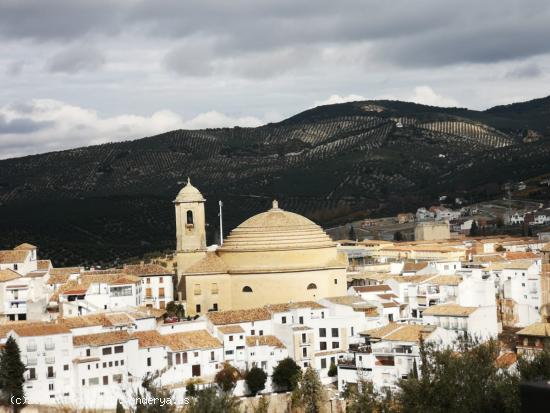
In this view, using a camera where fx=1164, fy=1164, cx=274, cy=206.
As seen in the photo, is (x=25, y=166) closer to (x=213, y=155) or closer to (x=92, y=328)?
(x=213, y=155)

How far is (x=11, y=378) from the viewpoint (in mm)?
45438

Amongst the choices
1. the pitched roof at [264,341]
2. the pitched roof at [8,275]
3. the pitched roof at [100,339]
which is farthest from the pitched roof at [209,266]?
the pitched roof at [100,339]

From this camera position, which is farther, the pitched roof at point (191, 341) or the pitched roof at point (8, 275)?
the pitched roof at point (8, 275)

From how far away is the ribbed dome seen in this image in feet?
199

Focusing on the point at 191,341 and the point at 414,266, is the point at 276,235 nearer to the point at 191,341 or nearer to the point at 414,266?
the point at 191,341

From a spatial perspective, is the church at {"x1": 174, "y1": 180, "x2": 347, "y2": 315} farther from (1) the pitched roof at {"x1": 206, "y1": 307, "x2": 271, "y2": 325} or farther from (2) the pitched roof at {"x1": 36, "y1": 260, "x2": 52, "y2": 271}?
(2) the pitched roof at {"x1": 36, "y1": 260, "x2": 52, "y2": 271}

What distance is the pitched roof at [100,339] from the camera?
157 ft

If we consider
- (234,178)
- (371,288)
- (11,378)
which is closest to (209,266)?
(371,288)

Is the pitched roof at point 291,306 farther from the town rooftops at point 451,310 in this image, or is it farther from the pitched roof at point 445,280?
the pitched roof at point 445,280

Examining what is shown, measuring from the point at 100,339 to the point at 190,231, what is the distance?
17.6m

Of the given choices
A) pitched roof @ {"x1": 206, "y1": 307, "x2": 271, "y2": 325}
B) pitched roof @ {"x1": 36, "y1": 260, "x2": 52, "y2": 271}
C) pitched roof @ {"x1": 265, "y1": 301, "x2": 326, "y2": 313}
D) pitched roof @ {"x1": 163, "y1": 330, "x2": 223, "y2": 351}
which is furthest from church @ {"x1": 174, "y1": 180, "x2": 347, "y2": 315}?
pitched roof @ {"x1": 36, "y1": 260, "x2": 52, "y2": 271}

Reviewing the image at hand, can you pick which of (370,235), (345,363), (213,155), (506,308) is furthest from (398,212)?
(345,363)

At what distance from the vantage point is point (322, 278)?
60.5m

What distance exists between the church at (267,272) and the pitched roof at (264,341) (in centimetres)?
745
